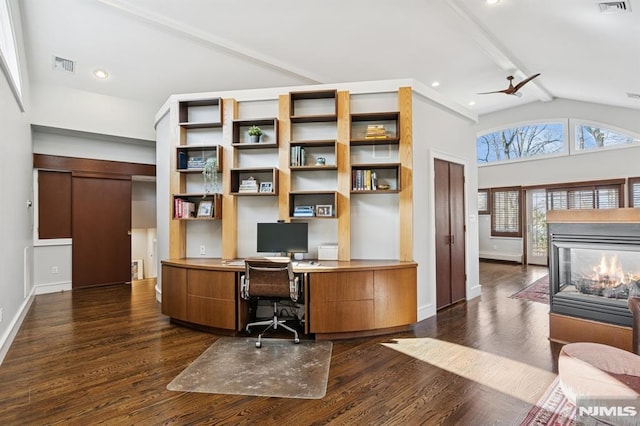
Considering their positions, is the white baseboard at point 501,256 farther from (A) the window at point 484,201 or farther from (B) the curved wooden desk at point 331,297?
(B) the curved wooden desk at point 331,297

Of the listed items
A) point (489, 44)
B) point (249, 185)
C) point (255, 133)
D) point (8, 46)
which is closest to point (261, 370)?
point (249, 185)

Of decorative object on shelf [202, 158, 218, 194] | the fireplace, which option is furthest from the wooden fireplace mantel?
decorative object on shelf [202, 158, 218, 194]

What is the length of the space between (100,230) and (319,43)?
17.6ft

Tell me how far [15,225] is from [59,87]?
9.49 feet

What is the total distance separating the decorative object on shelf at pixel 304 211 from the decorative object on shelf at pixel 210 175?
119cm

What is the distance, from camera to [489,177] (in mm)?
9664

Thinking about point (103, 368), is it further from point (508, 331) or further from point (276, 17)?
→ point (276, 17)

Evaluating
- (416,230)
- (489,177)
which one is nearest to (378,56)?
(416,230)

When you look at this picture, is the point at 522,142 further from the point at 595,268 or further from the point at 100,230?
the point at 100,230

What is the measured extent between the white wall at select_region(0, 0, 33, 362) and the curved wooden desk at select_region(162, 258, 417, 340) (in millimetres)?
1611

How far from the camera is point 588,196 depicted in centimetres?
766

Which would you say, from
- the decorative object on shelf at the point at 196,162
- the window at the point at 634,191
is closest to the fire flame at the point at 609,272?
the decorative object on shelf at the point at 196,162

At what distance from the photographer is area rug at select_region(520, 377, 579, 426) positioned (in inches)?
78.1

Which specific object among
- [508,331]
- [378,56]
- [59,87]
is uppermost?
[378,56]
